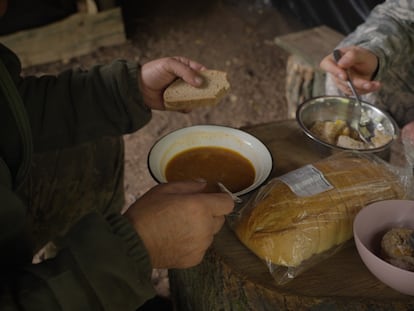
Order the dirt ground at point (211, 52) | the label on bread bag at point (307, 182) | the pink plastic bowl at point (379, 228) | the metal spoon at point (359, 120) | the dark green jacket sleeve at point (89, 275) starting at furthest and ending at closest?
the dirt ground at point (211, 52)
the metal spoon at point (359, 120)
the label on bread bag at point (307, 182)
the pink plastic bowl at point (379, 228)
the dark green jacket sleeve at point (89, 275)

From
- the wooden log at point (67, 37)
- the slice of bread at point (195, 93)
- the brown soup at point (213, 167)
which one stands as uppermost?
the slice of bread at point (195, 93)

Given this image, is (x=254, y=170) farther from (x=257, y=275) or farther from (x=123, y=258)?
(x=123, y=258)

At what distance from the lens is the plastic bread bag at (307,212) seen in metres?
1.05

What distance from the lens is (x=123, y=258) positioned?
88 cm

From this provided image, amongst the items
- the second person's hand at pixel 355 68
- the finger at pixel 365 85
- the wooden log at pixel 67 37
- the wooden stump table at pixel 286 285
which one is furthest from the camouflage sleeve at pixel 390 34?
the wooden log at pixel 67 37

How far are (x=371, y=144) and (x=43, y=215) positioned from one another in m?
1.10

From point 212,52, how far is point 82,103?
7.70 feet

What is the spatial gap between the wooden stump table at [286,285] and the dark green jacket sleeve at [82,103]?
1.70ft

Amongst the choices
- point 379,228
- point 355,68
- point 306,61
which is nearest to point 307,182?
point 379,228

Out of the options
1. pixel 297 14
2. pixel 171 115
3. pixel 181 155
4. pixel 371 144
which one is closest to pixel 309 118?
pixel 371 144

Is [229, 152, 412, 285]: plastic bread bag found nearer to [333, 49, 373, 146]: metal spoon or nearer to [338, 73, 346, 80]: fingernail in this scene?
[333, 49, 373, 146]: metal spoon

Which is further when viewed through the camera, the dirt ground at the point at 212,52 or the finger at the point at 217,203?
the dirt ground at the point at 212,52

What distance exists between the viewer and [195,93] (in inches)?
52.6

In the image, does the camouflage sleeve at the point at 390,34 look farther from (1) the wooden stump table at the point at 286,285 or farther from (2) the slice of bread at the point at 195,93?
(1) the wooden stump table at the point at 286,285
